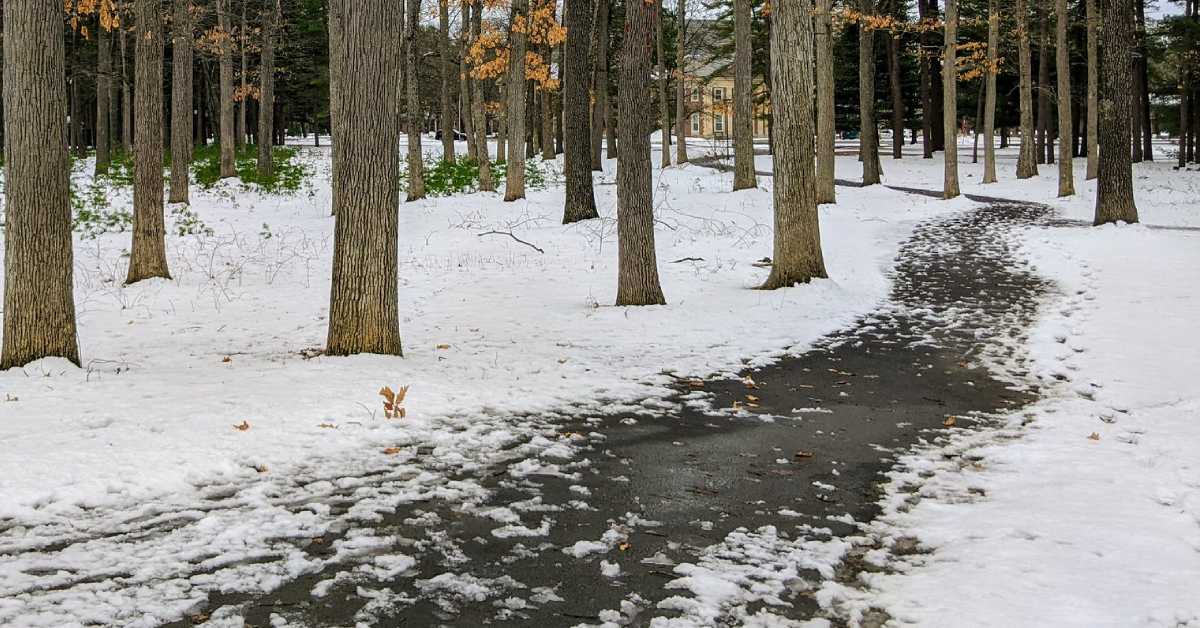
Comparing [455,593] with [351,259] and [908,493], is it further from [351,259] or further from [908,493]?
[351,259]

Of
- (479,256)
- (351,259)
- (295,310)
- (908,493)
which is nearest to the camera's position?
(908,493)

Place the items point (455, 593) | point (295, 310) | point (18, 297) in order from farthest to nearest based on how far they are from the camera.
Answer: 1. point (295, 310)
2. point (18, 297)
3. point (455, 593)

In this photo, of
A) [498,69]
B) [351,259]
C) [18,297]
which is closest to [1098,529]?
[351,259]

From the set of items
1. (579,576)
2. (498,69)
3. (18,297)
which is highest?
(498,69)

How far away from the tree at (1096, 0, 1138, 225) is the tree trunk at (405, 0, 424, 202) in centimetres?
1434

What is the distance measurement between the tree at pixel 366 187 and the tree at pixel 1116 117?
14430 mm

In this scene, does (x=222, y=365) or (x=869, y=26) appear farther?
(x=869, y=26)

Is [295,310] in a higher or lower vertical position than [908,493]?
higher

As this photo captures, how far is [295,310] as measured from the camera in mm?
10758

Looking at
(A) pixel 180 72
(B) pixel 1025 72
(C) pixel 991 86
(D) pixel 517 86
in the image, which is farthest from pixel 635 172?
(B) pixel 1025 72

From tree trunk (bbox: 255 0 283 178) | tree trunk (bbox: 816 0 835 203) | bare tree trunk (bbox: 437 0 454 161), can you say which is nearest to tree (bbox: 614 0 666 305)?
tree trunk (bbox: 816 0 835 203)

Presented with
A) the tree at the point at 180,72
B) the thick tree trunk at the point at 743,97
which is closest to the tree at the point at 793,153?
the tree at the point at 180,72

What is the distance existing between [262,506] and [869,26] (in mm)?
23371

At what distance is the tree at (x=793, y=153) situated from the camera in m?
11.4
